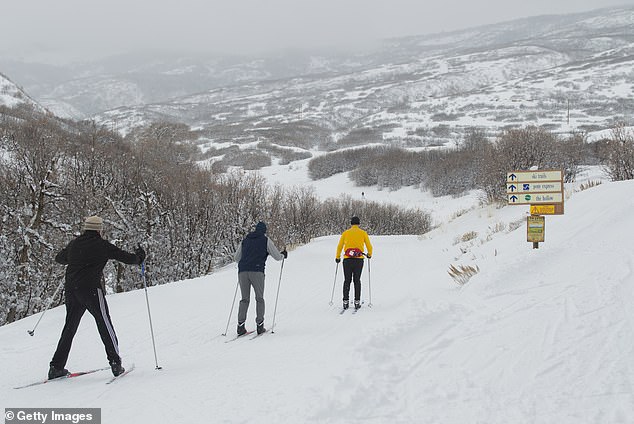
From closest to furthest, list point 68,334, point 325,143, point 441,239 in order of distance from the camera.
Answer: point 68,334 → point 441,239 → point 325,143

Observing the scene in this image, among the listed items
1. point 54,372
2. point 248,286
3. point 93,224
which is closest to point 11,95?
point 248,286

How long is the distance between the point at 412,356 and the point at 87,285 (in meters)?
3.69

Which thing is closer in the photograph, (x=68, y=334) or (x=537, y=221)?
(x=68, y=334)

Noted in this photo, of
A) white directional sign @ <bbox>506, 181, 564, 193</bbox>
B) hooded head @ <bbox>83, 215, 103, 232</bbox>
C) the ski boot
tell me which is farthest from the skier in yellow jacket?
the ski boot

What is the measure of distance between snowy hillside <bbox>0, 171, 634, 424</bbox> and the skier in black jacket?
345mm

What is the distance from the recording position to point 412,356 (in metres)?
4.75

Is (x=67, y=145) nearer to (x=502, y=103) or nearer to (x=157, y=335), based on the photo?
(x=157, y=335)

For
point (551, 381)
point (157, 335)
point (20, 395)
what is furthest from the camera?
point (157, 335)

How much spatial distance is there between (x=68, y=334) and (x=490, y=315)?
5.03 metres

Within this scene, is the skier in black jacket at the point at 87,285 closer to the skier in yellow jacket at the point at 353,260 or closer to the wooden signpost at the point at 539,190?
the skier in yellow jacket at the point at 353,260

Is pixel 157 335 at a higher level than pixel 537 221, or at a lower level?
lower

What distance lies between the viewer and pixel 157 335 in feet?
24.9

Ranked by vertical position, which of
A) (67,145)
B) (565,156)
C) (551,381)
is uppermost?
(67,145)

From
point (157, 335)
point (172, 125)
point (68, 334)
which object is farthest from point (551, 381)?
point (172, 125)
